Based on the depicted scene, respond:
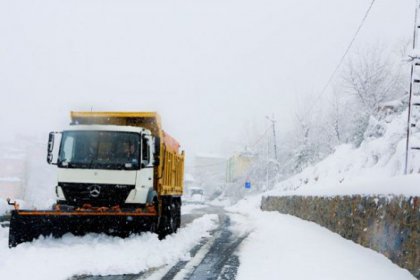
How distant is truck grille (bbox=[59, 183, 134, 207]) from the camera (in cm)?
1031

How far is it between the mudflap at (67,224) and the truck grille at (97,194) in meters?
0.61

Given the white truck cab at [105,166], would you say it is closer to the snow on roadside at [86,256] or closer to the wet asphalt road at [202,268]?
the snow on roadside at [86,256]

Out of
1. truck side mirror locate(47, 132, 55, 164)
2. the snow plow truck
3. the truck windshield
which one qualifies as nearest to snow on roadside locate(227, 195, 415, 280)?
the snow plow truck

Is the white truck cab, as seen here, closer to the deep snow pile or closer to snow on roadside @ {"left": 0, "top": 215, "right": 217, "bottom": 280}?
snow on roadside @ {"left": 0, "top": 215, "right": 217, "bottom": 280}

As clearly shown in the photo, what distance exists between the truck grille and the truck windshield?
461 millimetres

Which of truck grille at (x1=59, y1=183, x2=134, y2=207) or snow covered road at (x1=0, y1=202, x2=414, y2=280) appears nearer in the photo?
snow covered road at (x1=0, y1=202, x2=414, y2=280)

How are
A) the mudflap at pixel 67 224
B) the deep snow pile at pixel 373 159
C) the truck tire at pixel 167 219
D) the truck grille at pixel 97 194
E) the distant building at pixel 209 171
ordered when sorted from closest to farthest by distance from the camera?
the mudflap at pixel 67 224 < the truck grille at pixel 97 194 < the truck tire at pixel 167 219 < the deep snow pile at pixel 373 159 < the distant building at pixel 209 171

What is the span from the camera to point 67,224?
9.73m

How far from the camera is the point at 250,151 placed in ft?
284

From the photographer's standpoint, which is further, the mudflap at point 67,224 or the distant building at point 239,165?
the distant building at point 239,165

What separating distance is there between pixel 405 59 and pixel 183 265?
386 inches

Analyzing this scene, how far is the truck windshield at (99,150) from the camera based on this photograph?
10.6m

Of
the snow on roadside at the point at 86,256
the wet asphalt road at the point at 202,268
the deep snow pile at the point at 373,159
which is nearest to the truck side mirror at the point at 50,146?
the snow on roadside at the point at 86,256

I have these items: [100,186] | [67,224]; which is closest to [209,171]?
[100,186]
